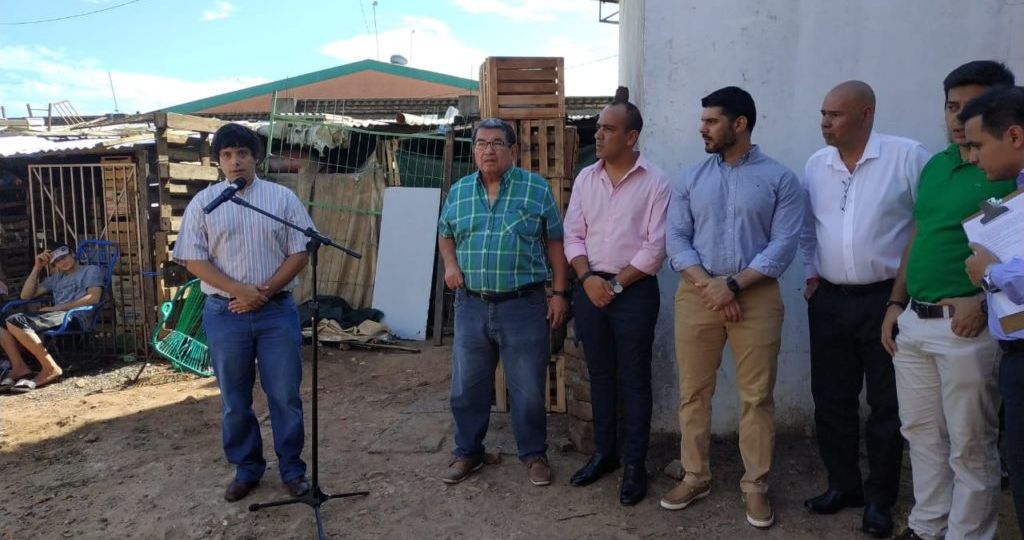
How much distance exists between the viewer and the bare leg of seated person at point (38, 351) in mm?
6766

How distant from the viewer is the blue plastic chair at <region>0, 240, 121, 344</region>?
6996 millimetres

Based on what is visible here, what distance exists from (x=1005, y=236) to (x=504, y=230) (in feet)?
6.95

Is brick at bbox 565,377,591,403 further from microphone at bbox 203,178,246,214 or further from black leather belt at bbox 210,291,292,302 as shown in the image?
microphone at bbox 203,178,246,214

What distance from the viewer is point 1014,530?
3.14 meters

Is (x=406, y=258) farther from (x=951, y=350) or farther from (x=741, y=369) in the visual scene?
(x=951, y=350)

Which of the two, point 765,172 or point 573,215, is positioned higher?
point 765,172

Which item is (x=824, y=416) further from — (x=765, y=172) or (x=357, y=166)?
(x=357, y=166)

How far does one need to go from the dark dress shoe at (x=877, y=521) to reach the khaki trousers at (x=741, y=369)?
441 mm

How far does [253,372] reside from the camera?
3680 mm

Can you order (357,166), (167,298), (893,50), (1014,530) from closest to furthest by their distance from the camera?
(1014,530)
(893,50)
(167,298)
(357,166)

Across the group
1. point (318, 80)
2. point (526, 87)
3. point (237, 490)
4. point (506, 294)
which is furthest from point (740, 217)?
point (318, 80)

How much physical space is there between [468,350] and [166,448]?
8.01 ft

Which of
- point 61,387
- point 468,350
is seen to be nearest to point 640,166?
point 468,350

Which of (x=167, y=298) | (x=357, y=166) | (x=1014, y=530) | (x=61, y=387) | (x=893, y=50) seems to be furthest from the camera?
(x=357, y=166)
